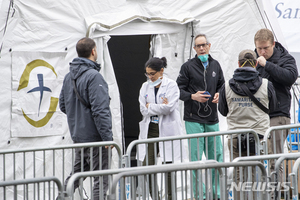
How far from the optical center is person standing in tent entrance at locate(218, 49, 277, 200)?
4.71 m

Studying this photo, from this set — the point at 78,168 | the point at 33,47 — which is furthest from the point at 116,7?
the point at 78,168

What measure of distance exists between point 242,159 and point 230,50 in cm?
392

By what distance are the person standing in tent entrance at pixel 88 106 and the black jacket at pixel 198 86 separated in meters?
1.41

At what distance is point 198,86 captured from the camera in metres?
5.94

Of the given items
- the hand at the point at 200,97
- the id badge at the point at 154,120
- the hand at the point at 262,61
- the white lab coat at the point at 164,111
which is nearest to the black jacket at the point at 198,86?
the hand at the point at 200,97

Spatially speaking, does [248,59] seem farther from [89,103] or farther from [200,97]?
[89,103]

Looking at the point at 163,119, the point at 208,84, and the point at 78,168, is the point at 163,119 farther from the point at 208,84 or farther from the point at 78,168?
the point at 78,168

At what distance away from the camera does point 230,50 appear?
7160mm

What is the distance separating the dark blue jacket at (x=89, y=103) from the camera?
4754mm

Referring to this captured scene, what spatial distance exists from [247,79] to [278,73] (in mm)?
621

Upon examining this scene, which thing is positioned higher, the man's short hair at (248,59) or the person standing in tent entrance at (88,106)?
the man's short hair at (248,59)

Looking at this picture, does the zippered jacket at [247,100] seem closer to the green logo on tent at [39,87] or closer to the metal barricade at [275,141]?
the metal barricade at [275,141]

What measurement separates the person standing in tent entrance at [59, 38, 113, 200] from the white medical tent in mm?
919

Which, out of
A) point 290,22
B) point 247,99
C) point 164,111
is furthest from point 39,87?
point 290,22
